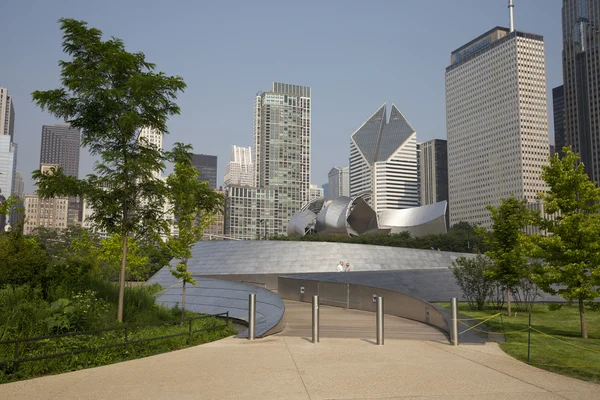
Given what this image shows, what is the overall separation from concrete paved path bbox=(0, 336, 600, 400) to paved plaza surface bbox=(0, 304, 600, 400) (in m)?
0.01

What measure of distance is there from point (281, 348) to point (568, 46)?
20635 cm

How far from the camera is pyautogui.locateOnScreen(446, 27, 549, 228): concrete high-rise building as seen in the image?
175750 millimetres

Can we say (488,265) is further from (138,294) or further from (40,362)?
(40,362)

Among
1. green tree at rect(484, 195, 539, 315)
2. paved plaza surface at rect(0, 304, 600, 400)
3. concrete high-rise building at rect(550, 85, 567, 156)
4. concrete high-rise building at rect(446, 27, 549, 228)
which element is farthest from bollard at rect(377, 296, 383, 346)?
concrete high-rise building at rect(550, 85, 567, 156)

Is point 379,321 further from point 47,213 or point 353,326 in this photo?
point 47,213

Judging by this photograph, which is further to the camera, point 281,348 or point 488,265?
point 488,265

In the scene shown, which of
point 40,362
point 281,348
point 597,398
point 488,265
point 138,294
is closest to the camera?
point 597,398

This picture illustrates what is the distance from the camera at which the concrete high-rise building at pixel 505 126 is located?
6919 inches

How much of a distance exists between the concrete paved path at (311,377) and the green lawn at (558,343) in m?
0.49

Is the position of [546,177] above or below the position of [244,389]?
above

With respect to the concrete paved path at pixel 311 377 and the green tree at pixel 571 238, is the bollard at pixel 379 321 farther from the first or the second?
the green tree at pixel 571 238

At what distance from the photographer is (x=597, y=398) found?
660 cm

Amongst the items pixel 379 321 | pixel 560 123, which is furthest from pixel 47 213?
pixel 379 321

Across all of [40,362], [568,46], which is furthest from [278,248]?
[568,46]
